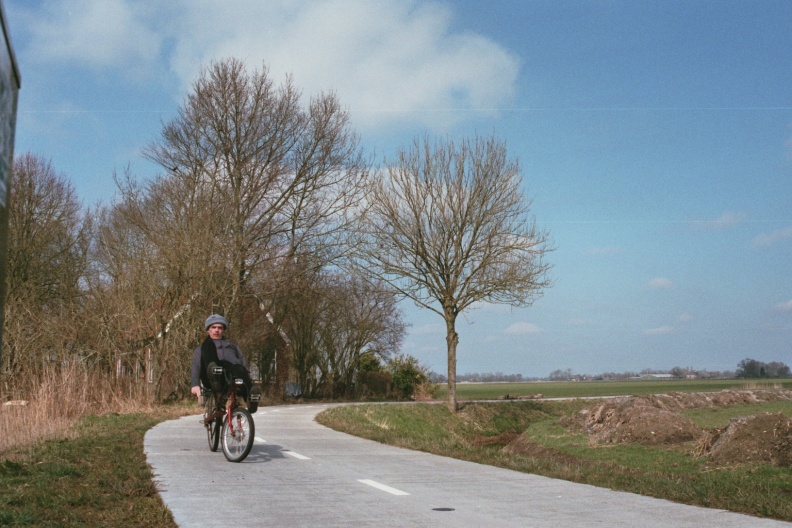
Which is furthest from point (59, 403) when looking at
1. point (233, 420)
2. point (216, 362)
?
point (233, 420)

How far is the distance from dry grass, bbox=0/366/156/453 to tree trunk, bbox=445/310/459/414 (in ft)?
41.9

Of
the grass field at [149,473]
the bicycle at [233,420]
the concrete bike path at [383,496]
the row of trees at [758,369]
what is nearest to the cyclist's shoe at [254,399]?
the bicycle at [233,420]

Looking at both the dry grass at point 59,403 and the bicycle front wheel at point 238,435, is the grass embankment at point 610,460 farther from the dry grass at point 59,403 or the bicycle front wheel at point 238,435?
the dry grass at point 59,403

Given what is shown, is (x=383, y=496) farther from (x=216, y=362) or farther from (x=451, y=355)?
(x=451, y=355)

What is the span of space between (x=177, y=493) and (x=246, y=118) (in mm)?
28831

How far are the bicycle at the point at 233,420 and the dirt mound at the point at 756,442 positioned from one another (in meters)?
6.79

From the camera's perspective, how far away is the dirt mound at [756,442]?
1126 cm

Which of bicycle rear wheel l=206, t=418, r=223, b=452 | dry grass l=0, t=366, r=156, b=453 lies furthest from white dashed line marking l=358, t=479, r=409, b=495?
dry grass l=0, t=366, r=156, b=453

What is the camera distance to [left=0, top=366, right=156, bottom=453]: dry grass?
1360 cm

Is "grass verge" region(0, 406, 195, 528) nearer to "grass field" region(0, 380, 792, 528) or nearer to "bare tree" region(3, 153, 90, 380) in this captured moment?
"grass field" region(0, 380, 792, 528)

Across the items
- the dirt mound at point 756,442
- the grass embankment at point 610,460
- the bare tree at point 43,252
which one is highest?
the bare tree at point 43,252

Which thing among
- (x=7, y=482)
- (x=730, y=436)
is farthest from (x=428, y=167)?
(x=7, y=482)

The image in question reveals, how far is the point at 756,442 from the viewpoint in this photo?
11.6 meters

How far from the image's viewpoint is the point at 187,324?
25.9 metres
